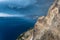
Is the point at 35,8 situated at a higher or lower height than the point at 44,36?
higher

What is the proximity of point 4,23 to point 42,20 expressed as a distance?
4536 millimetres

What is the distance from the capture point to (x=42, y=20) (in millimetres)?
2605

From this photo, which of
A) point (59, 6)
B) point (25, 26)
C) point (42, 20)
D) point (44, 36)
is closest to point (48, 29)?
point (44, 36)

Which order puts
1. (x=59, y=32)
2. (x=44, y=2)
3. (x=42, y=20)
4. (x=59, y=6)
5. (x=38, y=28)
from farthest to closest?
(x=44, y=2) < (x=42, y=20) < (x=38, y=28) < (x=59, y=6) < (x=59, y=32)

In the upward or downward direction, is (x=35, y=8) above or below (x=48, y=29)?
above

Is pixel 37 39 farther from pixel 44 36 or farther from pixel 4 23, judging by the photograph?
pixel 4 23

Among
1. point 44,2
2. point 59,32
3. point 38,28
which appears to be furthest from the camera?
point 44,2

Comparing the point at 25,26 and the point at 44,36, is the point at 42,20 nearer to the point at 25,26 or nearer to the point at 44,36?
the point at 44,36

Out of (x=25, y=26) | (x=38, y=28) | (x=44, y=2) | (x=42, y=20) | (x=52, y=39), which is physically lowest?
(x=52, y=39)

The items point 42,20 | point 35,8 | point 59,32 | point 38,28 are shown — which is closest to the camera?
point 59,32

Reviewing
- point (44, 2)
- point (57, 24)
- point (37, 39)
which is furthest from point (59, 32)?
point (44, 2)

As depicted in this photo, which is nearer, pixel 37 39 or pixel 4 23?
pixel 37 39

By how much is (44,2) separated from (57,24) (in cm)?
487

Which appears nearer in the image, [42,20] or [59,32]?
[59,32]
